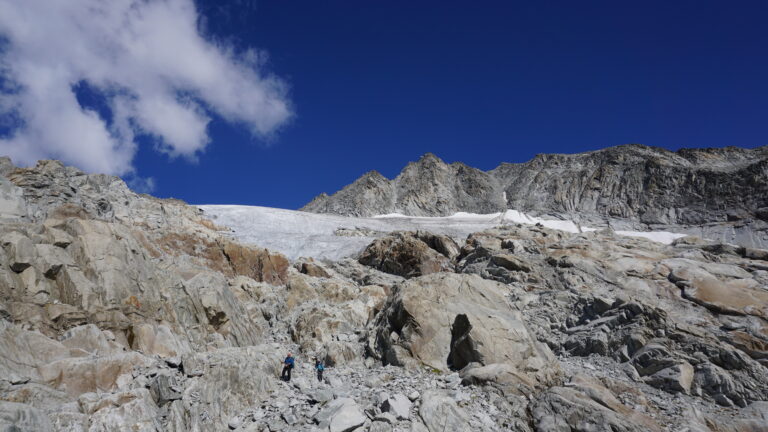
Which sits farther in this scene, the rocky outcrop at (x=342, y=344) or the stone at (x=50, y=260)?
the stone at (x=50, y=260)

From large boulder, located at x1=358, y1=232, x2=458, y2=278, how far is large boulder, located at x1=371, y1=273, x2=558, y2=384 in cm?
1856

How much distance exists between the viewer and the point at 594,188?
111750mm

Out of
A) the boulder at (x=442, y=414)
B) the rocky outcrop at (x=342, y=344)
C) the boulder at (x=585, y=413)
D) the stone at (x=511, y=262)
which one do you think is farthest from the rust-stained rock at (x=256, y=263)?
the boulder at (x=585, y=413)

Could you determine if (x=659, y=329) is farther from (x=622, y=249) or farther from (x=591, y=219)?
(x=591, y=219)

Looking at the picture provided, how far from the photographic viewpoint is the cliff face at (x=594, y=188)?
3479 inches

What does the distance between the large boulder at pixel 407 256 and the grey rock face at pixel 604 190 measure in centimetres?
6270

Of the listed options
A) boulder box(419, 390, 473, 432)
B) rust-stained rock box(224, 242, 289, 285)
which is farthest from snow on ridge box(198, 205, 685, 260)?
boulder box(419, 390, 473, 432)

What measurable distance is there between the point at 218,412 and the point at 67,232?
1110 cm

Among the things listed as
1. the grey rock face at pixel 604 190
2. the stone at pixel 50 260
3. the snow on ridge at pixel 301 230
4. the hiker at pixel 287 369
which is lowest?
the hiker at pixel 287 369

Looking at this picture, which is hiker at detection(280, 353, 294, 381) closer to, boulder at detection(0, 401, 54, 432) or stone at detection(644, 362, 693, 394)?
boulder at detection(0, 401, 54, 432)

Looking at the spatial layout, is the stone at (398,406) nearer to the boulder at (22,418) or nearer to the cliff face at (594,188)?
the boulder at (22,418)

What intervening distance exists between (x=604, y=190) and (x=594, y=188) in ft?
9.82

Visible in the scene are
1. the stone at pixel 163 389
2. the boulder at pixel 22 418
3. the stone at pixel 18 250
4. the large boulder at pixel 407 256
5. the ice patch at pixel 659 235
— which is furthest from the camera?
the ice patch at pixel 659 235

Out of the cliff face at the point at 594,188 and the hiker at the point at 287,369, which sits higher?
the cliff face at the point at 594,188
